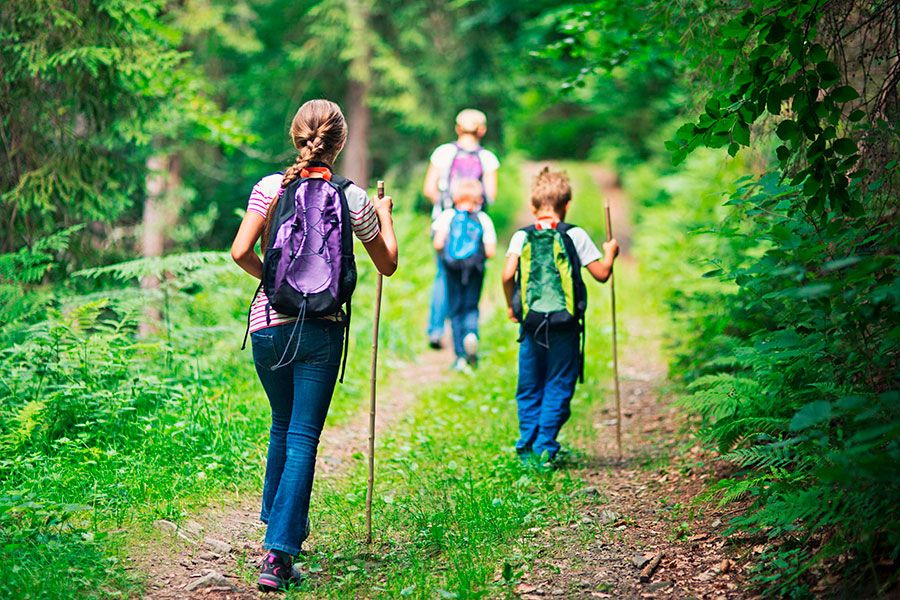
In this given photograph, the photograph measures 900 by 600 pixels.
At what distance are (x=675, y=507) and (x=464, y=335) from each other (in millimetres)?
4506

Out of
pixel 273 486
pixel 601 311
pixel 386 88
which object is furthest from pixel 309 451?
pixel 386 88

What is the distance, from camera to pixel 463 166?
9336 mm

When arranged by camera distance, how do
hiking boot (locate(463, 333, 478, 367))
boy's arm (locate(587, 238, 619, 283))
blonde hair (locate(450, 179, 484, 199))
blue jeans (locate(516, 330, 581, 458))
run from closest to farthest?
boy's arm (locate(587, 238, 619, 283)) → blue jeans (locate(516, 330, 581, 458)) → blonde hair (locate(450, 179, 484, 199)) → hiking boot (locate(463, 333, 478, 367))

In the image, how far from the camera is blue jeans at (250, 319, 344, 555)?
14.5 feet

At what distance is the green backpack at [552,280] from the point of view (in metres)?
6.40

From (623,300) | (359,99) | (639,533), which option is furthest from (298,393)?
(359,99)

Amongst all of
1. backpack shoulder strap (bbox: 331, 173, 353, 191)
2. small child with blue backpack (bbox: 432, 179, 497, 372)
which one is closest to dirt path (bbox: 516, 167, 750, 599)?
backpack shoulder strap (bbox: 331, 173, 353, 191)

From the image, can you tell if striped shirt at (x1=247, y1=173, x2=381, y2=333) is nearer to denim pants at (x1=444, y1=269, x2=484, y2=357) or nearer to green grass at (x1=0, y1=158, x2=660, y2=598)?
green grass at (x1=0, y1=158, x2=660, y2=598)

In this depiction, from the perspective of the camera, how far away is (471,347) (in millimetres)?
9516

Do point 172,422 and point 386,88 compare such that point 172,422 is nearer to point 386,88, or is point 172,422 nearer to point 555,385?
point 555,385

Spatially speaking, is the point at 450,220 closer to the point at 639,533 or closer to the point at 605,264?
the point at 605,264

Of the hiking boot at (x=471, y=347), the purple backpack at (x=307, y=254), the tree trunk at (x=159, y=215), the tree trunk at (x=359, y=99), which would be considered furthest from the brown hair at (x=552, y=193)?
the tree trunk at (x=359, y=99)

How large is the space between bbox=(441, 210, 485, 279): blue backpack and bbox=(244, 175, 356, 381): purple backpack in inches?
194

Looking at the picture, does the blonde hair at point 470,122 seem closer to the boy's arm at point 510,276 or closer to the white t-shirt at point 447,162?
the white t-shirt at point 447,162
